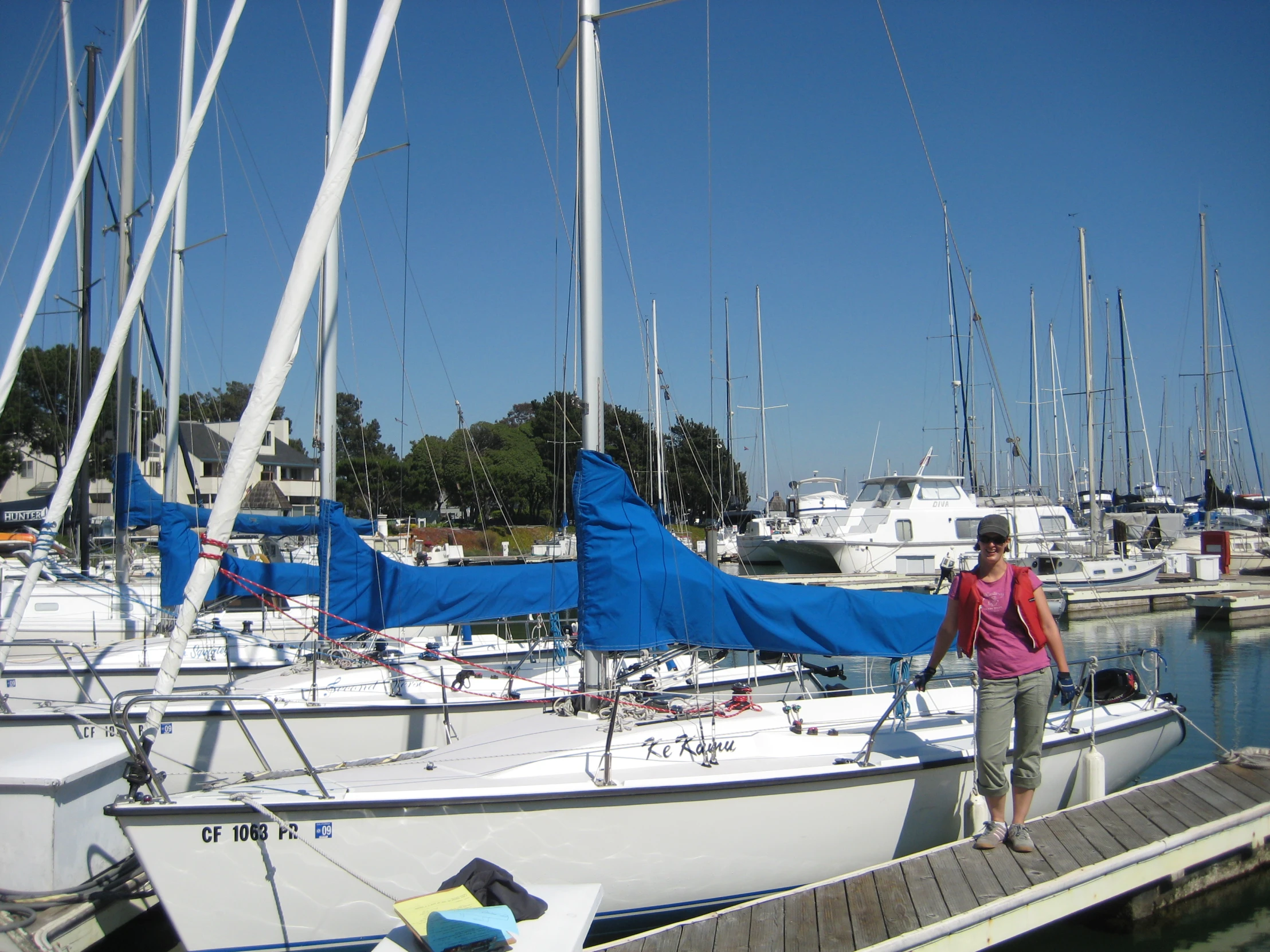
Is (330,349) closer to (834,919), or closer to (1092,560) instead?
(834,919)

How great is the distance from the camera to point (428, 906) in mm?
4867

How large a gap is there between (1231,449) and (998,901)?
186 feet

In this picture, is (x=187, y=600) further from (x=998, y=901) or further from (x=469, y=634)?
(x=469, y=634)

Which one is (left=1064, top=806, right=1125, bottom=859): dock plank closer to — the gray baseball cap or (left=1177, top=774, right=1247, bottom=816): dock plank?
(left=1177, top=774, right=1247, bottom=816): dock plank

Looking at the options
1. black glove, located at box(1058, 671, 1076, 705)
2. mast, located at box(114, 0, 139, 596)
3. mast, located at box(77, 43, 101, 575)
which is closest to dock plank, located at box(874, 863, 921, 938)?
black glove, located at box(1058, 671, 1076, 705)

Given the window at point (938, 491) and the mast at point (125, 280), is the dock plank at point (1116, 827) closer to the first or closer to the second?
the mast at point (125, 280)

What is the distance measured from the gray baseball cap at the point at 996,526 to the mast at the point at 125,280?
12.1 meters

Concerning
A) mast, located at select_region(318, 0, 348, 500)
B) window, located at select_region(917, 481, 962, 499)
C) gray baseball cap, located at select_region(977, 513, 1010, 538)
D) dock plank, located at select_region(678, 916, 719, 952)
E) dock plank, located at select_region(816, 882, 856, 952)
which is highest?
mast, located at select_region(318, 0, 348, 500)

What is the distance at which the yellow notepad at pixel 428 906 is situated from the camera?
472cm

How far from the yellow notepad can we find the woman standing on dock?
Result: 10.5 feet

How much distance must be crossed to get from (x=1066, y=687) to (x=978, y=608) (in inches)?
67.8

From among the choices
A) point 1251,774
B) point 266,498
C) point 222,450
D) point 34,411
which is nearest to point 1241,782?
point 1251,774

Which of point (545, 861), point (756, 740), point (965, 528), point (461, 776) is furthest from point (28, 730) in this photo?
point (965, 528)

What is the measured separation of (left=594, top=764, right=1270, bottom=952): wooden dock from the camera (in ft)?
17.2
